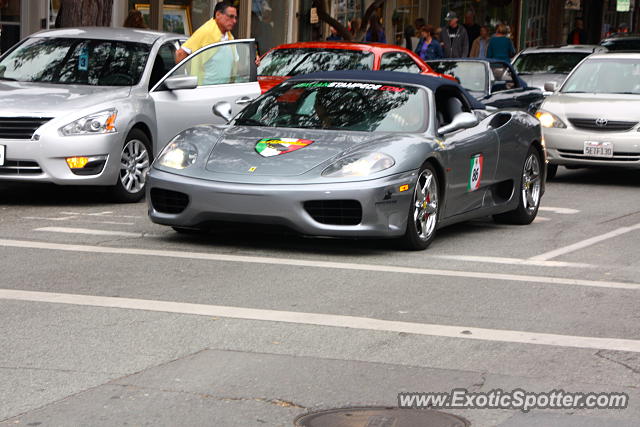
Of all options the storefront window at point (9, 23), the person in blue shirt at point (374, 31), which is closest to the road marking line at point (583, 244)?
the storefront window at point (9, 23)

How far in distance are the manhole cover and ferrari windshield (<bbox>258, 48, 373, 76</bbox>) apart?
11.8m

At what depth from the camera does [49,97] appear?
1258 centimetres

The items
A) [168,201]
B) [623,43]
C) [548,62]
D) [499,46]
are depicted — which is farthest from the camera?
[623,43]

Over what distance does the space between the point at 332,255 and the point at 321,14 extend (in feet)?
56.6

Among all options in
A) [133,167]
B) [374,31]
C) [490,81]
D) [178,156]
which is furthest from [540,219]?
[374,31]

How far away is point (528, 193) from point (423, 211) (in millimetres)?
2421

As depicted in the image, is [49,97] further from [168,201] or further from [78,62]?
[168,201]

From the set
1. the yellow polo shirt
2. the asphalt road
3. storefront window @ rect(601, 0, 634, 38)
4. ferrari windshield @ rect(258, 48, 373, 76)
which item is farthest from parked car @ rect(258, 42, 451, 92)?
storefront window @ rect(601, 0, 634, 38)

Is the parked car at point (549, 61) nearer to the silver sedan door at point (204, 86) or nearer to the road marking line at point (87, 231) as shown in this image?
the silver sedan door at point (204, 86)

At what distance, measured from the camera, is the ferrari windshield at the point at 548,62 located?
79.5ft

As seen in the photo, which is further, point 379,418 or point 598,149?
point 598,149

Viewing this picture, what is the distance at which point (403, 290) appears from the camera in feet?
27.5

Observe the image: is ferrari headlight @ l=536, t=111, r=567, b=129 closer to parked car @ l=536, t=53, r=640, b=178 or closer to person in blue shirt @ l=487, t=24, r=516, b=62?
parked car @ l=536, t=53, r=640, b=178

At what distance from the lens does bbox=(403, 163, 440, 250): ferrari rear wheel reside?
32.4ft
